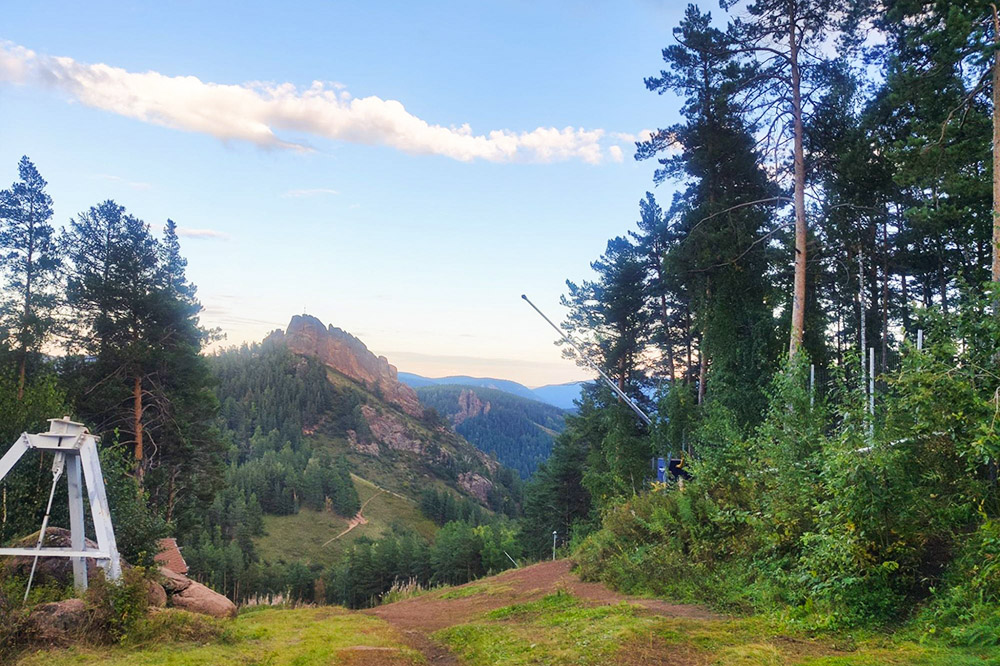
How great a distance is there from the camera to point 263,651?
7.95m

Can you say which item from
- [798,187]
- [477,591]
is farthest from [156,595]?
[798,187]

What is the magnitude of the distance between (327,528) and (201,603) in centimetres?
8525

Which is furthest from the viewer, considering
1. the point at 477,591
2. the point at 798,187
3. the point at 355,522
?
the point at 355,522

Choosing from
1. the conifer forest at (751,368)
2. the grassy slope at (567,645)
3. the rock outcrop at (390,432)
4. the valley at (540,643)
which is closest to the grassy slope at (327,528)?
the rock outcrop at (390,432)

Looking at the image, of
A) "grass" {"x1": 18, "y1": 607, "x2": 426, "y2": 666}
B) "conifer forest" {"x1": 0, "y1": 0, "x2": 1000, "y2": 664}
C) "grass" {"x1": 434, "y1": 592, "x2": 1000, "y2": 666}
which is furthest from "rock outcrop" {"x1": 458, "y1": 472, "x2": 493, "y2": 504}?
"grass" {"x1": 434, "y1": 592, "x2": 1000, "y2": 666}

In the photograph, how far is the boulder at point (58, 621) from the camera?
23.9 feet

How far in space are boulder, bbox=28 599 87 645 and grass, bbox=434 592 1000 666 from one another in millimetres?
4754

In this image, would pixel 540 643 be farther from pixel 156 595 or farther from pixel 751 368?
pixel 751 368

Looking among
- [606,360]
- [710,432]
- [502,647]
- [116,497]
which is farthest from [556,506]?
[502,647]

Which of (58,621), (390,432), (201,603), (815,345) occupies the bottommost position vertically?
(390,432)

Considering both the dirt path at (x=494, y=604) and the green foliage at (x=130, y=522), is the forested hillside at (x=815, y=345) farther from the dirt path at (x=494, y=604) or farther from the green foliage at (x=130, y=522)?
the green foliage at (x=130, y=522)

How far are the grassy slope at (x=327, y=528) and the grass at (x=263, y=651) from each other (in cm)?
6974

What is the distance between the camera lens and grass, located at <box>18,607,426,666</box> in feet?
23.1

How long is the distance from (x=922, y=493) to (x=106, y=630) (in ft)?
33.5
